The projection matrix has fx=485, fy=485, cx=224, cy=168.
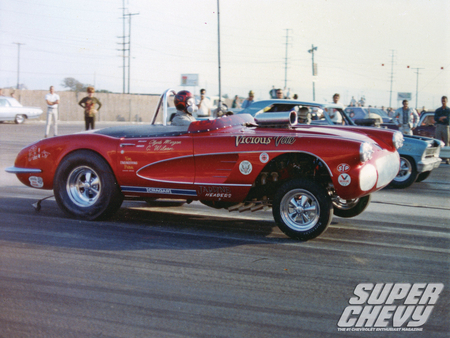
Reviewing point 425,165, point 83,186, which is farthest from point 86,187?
point 425,165

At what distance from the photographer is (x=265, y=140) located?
4883mm

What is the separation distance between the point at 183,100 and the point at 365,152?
243cm

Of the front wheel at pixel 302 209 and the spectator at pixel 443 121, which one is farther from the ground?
the spectator at pixel 443 121

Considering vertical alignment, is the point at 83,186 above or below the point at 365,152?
below

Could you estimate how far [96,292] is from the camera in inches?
133

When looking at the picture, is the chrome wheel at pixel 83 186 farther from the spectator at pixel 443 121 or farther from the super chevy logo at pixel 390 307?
the spectator at pixel 443 121

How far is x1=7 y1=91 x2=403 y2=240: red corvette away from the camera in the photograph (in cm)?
468

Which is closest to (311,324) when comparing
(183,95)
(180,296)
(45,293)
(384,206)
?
(180,296)

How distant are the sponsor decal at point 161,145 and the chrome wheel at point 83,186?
2.64 feet

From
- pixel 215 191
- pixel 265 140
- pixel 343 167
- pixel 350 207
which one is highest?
pixel 265 140

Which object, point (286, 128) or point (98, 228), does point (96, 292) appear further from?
point (286, 128)

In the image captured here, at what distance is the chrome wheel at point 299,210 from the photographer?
4746 mm

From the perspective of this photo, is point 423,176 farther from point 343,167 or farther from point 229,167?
point 229,167

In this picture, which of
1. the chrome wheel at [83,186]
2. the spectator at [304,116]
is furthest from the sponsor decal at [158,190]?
the spectator at [304,116]
